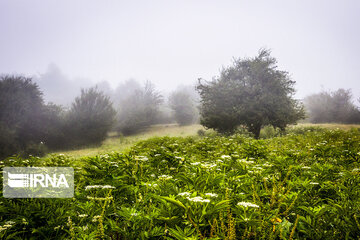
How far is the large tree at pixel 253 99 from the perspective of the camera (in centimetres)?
1681

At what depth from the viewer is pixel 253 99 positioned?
55.8 feet

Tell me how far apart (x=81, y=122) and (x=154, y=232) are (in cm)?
→ 1955

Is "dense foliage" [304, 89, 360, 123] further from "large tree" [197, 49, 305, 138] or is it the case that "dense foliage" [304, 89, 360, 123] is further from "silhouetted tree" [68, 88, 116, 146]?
"silhouetted tree" [68, 88, 116, 146]

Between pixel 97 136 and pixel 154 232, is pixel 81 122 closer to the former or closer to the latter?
pixel 97 136

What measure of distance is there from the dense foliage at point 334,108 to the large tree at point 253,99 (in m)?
16.7

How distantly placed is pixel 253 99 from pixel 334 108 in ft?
73.5

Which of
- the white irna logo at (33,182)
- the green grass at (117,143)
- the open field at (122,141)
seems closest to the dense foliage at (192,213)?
the white irna logo at (33,182)

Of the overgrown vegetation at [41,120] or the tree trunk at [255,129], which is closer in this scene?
the overgrown vegetation at [41,120]

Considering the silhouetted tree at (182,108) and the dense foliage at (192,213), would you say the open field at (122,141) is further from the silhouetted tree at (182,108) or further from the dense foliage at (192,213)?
the dense foliage at (192,213)

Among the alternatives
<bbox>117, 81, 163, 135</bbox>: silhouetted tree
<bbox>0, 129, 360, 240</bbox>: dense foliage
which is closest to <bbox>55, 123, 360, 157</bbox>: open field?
<bbox>117, 81, 163, 135</bbox>: silhouetted tree

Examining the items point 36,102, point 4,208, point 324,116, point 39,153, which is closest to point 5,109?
point 36,102

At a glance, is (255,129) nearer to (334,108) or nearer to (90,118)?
(90,118)

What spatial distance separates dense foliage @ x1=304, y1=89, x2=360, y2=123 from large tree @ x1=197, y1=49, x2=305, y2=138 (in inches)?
658

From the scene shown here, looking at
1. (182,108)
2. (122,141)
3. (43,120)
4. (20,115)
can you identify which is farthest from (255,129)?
(20,115)
